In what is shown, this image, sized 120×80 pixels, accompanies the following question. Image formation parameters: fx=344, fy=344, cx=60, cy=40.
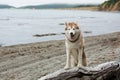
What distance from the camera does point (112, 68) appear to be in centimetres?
853

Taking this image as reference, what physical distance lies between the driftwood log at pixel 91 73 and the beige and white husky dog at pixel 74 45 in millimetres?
491

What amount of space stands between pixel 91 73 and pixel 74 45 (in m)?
0.78

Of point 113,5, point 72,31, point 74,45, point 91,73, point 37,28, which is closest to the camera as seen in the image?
point 72,31

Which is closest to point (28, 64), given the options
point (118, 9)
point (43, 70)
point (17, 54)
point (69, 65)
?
point (43, 70)

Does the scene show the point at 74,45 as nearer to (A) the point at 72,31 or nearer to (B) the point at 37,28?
(A) the point at 72,31

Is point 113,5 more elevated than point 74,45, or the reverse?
point 74,45

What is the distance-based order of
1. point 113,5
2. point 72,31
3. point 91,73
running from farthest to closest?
point 113,5
point 91,73
point 72,31

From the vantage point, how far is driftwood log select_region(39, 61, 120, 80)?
7.75 metres

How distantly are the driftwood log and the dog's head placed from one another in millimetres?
754

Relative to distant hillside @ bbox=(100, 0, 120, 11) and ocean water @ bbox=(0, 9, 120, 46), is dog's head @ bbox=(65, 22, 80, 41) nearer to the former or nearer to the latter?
ocean water @ bbox=(0, 9, 120, 46)

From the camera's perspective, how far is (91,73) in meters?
8.12

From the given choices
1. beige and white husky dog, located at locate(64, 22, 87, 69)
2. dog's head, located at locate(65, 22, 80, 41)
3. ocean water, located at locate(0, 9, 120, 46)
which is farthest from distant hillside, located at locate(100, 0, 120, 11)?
Answer: dog's head, located at locate(65, 22, 80, 41)

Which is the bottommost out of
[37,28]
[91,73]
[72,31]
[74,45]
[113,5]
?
[113,5]

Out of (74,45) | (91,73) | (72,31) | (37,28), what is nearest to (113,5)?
(37,28)
